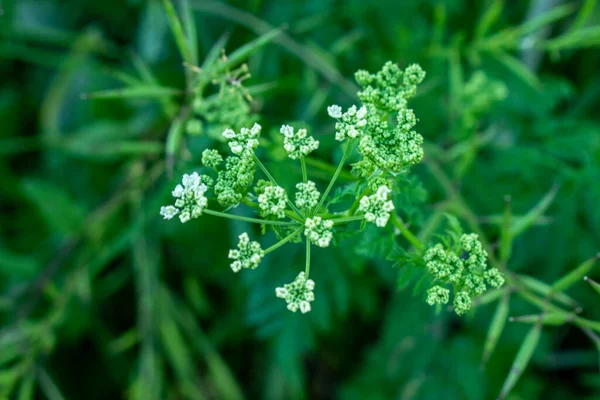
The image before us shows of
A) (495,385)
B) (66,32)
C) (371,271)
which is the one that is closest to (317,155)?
(371,271)

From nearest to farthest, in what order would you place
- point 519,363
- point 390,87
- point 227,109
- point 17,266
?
point 390,87 → point 519,363 → point 227,109 → point 17,266

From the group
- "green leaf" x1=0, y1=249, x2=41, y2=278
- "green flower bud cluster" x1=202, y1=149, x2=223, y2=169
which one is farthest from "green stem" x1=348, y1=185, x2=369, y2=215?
"green leaf" x1=0, y1=249, x2=41, y2=278

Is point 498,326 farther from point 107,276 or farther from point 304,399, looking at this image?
point 107,276

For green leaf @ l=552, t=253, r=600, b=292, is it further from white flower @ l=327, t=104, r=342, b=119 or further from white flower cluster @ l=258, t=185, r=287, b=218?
white flower cluster @ l=258, t=185, r=287, b=218

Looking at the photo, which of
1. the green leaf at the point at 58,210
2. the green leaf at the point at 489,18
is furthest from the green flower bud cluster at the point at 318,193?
the green leaf at the point at 58,210

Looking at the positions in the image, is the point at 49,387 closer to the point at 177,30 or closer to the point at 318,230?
the point at 177,30

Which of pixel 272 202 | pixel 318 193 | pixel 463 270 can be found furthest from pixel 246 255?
pixel 463 270

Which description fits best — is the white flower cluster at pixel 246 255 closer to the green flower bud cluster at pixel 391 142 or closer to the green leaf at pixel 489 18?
the green flower bud cluster at pixel 391 142
